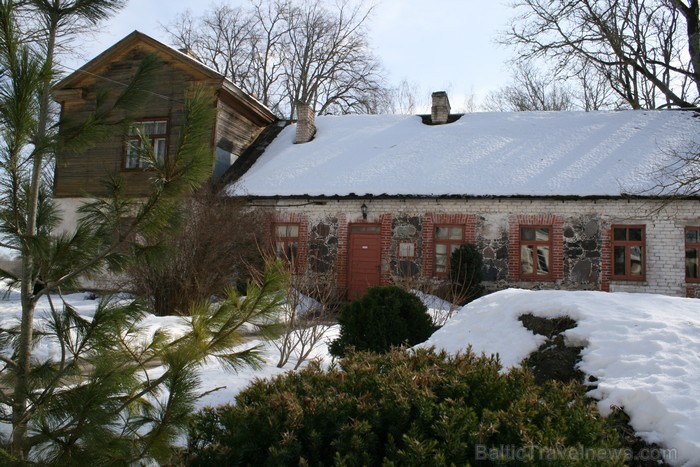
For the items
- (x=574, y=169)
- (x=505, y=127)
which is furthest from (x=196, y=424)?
(x=505, y=127)

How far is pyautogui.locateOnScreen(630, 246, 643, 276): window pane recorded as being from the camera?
1381cm

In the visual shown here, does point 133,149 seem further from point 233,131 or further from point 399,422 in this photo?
point 233,131

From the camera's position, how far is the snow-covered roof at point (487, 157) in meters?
14.4

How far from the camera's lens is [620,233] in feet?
45.8

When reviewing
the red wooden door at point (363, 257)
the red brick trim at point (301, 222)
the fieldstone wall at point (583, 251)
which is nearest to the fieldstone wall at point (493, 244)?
the fieldstone wall at point (583, 251)

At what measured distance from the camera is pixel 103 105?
2979mm

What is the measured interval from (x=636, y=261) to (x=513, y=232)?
3174 mm

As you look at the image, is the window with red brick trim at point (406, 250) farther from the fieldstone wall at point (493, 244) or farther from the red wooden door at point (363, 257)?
the fieldstone wall at point (493, 244)

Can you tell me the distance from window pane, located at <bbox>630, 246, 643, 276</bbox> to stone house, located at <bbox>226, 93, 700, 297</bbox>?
0.03m

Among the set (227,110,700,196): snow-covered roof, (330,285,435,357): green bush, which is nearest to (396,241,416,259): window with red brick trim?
(227,110,700,196): snow-covered roof

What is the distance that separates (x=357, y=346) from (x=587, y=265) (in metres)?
9.70

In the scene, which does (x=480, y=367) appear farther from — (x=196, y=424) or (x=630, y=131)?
(x=630, y=131)

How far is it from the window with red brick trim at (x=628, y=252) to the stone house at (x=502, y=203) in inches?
1.1

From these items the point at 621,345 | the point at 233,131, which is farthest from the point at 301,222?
the point at 621,345
